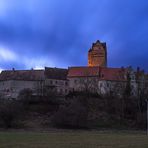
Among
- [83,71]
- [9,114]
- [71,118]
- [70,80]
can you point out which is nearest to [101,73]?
[83,71]

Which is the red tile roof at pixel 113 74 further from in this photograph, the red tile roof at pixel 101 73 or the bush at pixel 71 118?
the bush at pixel 71 118

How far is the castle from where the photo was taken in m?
166

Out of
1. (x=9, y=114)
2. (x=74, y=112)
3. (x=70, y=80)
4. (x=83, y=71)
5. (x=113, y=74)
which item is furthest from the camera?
(x=83, y=71)

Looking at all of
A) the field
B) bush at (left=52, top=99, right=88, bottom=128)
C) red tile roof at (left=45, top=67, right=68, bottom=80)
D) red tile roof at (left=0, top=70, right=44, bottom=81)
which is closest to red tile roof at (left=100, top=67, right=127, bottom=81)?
red tile roof at (left=45, top=67, right=68, bottom=80)

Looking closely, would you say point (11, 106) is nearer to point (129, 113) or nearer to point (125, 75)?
point (129, 113)

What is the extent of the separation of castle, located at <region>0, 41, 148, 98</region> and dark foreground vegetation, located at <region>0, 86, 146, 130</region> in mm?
13739

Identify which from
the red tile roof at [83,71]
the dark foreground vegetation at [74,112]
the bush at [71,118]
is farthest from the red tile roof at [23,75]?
the bush at [71,118]

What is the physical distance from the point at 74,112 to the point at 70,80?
59.8 metres

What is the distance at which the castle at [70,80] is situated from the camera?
543 ft

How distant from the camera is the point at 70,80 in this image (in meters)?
176

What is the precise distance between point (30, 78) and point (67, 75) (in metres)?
16.5

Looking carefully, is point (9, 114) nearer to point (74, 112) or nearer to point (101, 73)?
point (74, 112)

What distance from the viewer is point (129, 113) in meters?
140

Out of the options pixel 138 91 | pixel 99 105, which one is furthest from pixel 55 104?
pixel 138 91
